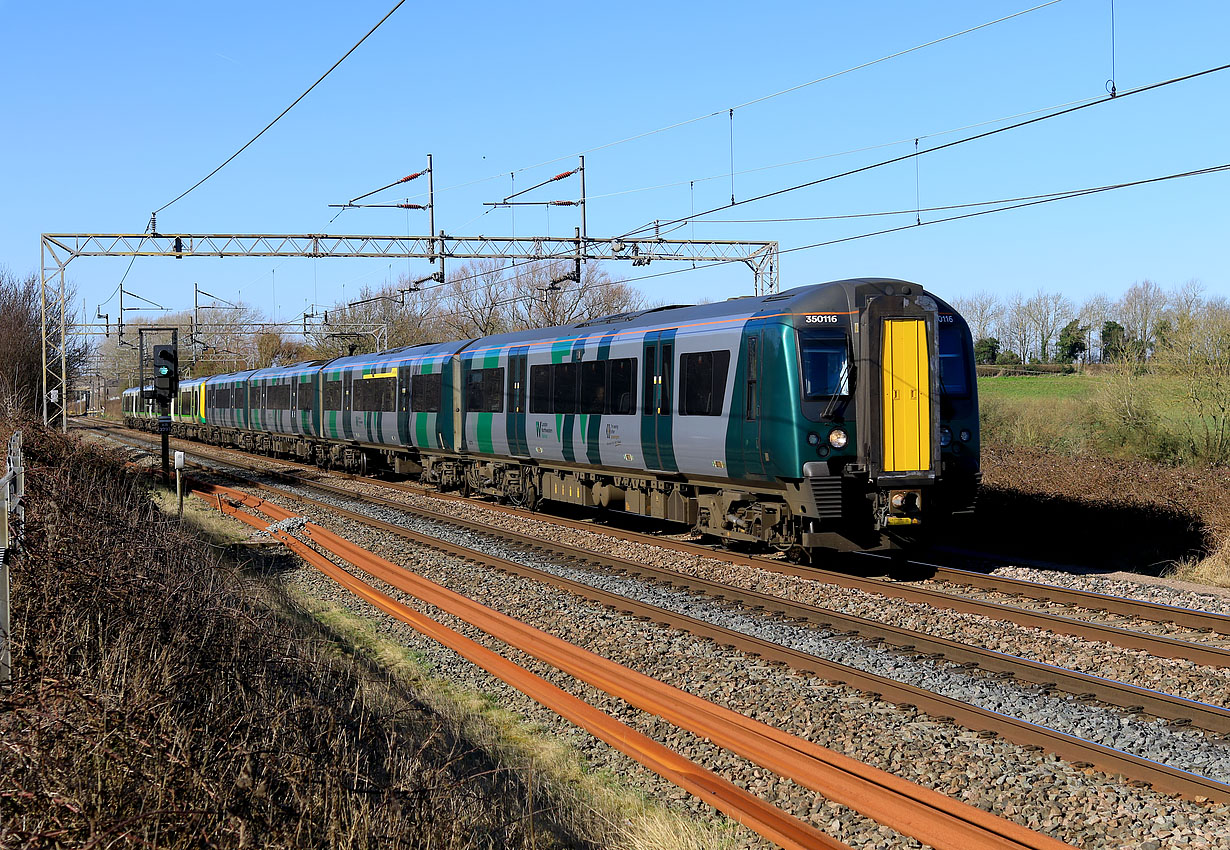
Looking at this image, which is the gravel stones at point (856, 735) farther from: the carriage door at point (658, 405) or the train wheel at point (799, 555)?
the carriage door at point (658, 405)

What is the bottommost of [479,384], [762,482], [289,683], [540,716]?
[540,716]

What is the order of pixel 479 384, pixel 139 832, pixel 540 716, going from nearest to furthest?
pixel 139 832 → pixel 540 716 → pixel 479 384

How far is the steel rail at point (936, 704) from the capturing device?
18.7 feet

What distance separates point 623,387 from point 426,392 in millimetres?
8714

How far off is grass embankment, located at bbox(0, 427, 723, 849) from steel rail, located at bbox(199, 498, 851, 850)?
1.07 feet

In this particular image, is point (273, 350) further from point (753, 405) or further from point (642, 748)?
point (642, 748)

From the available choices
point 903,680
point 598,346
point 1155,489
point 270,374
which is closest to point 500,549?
A: point 598,346

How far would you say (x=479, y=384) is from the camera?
64.7 feet

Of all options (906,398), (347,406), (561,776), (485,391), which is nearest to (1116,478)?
(906,398)

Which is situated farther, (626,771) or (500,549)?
(500,549)

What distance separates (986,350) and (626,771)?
146 feet

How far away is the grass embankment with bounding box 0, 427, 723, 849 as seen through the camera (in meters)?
3.79

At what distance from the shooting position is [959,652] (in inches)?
336

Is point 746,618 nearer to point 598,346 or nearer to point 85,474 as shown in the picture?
point 598,346
